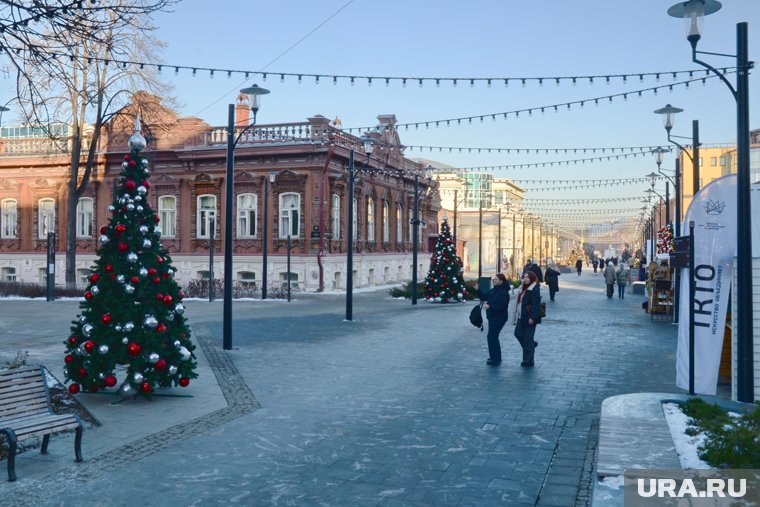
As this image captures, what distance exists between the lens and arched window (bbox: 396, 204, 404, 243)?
4386 cm

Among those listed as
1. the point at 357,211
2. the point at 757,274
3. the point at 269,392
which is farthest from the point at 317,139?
the point at 757,274

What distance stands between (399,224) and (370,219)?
18.5ft

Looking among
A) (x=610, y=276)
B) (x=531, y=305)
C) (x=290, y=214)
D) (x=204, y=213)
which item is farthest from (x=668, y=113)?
(x=204, y=213)

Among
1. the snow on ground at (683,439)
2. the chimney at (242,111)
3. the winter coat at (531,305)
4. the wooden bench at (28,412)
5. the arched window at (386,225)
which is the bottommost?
the snow on ground at (683,439)

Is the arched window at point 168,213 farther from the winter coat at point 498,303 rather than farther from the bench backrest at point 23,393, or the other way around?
the bench backrest at point 23,393

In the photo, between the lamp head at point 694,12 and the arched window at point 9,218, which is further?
the arched window at point 9,218

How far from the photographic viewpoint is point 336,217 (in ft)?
112

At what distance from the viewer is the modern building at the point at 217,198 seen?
105 feet

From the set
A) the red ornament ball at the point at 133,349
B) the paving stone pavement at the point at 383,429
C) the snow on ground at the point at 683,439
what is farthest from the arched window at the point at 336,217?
the snow on ground at the point at 683,439

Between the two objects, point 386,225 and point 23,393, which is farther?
point 386,225

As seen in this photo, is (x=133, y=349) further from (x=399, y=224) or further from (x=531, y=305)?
(x=399, y=224)

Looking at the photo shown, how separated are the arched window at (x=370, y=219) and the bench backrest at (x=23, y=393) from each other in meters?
31.7

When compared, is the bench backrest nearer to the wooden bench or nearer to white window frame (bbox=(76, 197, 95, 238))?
the wooden bench

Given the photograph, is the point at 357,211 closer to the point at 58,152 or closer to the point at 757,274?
the point at 58,152
